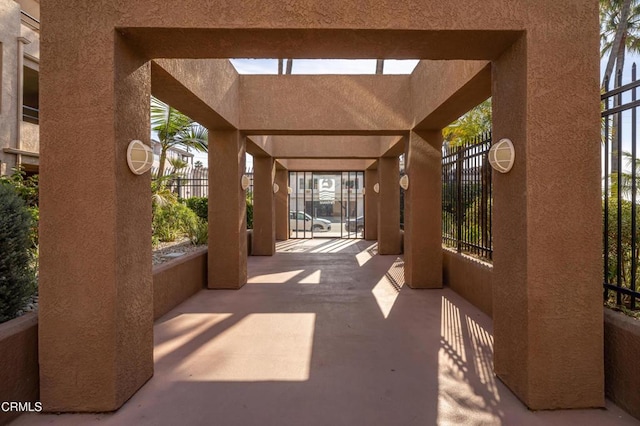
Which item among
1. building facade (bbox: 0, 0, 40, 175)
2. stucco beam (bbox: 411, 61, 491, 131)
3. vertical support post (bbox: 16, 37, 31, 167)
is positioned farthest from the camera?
vertical support post (bbox: 16, 37, 31, 167)

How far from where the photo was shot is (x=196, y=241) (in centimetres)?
863

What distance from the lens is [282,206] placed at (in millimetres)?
15477

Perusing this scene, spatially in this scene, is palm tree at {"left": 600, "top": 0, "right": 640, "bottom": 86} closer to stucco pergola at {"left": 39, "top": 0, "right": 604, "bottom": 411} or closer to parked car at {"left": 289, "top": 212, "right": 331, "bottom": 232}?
parked car at {"left": 289, "top": 212, "right": 331, "bottom": 232}

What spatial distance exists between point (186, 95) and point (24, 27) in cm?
1020

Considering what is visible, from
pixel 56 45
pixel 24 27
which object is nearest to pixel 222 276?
pixel 56 45

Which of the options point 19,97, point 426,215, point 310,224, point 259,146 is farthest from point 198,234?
point 310,224

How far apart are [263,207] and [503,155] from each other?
908 centimetres

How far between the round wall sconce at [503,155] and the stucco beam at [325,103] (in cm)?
399

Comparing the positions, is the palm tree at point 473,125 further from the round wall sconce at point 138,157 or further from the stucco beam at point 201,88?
the round wall sconce at point 138,157

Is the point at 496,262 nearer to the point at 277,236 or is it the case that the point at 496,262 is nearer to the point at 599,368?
the point at 599,368

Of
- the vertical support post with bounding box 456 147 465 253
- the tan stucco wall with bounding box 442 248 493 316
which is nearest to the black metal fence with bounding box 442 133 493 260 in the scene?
the vertical support post with bounding box 456 147 465 253

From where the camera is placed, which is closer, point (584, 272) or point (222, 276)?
point (584, 272)

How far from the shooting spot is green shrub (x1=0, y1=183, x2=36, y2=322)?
307 centimetres

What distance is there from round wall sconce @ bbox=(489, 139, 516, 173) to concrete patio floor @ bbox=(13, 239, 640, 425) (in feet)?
6.66
